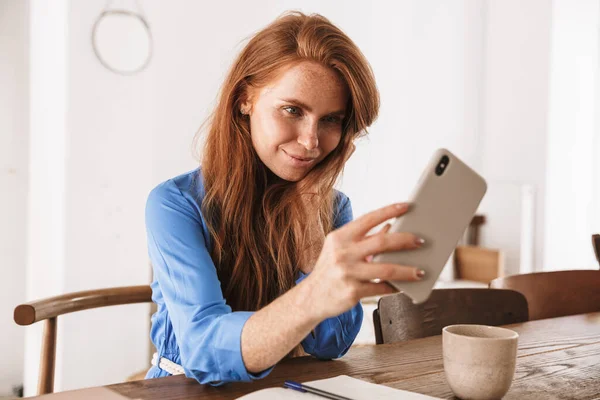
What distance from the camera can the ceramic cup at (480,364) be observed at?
0.89 metres

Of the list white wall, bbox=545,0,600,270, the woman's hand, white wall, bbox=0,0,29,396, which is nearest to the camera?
the woman's hand

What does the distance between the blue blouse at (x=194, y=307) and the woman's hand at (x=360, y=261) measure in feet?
0.67

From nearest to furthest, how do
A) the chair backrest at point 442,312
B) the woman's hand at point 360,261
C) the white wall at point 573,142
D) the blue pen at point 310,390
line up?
the woman's hand at point 360,261 < the blue pen at point 310,390 < the chair backrest at point 442,312 < the white wall at point 573,142

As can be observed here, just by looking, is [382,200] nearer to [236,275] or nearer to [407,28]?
[407,28]

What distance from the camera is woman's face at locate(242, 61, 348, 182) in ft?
3.82

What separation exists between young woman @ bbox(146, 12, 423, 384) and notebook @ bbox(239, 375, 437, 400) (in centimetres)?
5

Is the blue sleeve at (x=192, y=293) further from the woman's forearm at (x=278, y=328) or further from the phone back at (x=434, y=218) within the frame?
the phone back at (x=434, y=218)

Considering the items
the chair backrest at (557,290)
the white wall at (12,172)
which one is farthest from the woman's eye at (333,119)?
the white wall at (12,172)

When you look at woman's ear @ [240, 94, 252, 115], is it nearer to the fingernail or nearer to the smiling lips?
the smiling lips

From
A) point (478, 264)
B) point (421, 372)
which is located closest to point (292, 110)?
point (421, 372)

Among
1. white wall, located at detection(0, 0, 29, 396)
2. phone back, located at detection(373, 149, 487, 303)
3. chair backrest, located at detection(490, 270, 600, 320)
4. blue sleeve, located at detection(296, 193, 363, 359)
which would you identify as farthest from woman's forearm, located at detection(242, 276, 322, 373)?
white wall, located at detection(0, 0, 29, 396)

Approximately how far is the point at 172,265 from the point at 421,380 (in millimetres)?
422

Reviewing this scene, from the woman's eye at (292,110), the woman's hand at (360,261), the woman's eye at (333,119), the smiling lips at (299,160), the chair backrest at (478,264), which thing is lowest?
the chair backrest at (478,264)

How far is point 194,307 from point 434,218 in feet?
1.36
